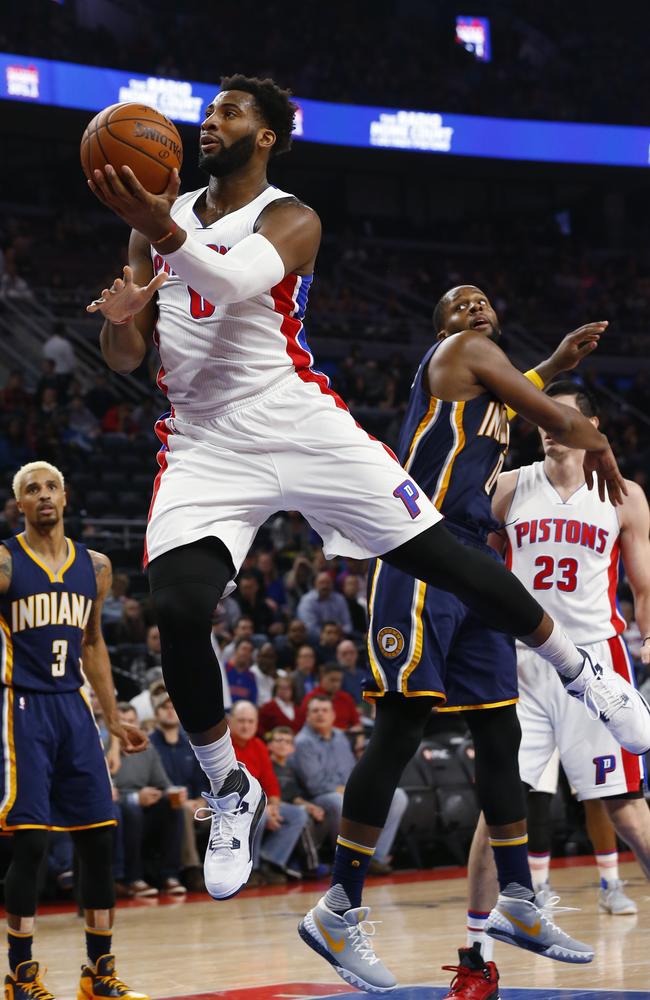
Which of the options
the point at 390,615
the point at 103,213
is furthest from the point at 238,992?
the point at 103,213

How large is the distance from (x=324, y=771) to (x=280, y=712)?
78cm

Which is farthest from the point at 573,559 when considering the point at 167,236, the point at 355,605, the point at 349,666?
the point at 355,605

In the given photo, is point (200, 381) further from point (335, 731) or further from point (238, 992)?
point (335, 731)

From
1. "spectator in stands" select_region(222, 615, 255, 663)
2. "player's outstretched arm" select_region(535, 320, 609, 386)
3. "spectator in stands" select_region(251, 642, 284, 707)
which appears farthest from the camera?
"spectator in stands" select_region(222, 615, 255, 663)

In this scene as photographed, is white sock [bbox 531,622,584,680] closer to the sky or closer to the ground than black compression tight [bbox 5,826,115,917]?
closer to the sky

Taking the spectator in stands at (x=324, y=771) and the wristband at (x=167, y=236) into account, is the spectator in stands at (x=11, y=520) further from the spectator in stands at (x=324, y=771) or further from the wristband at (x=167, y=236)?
the wristband at (x=167, y=236)

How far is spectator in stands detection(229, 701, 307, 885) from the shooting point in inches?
353

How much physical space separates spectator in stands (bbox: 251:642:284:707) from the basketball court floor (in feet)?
6.39

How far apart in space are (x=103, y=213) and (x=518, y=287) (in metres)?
7.81

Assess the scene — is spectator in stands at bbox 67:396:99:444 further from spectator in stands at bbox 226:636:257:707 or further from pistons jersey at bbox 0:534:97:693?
pistons jersey at bbox 0:534:97:693

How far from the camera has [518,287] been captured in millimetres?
24922

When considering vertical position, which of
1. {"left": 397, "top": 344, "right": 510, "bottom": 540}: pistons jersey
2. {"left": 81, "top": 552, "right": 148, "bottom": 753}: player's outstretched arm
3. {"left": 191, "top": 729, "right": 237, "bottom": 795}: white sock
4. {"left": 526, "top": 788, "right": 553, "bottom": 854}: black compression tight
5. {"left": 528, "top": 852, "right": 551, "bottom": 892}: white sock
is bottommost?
{"left": 528, "top": 852, "right": 551, "bottom": 892}: white sock

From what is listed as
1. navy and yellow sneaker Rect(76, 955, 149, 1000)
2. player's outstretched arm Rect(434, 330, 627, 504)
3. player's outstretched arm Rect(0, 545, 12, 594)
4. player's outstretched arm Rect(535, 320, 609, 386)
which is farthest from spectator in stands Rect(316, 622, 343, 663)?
player's outstretched arm Rect(434, 330, 627, 504)

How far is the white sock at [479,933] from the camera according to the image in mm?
4652
